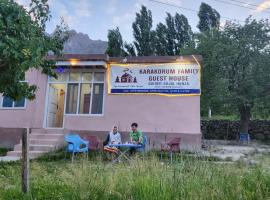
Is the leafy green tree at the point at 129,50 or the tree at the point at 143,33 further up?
the tree at the point at 143,33

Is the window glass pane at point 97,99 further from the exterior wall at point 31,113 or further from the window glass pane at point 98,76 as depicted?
the exterior wall at point 31,113

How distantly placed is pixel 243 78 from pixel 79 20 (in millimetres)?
9814

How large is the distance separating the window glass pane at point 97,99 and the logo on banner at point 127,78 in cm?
83

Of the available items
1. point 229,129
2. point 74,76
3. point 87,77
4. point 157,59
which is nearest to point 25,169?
point 157,59

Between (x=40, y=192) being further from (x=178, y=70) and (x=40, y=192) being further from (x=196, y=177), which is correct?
(x=178, y=70)

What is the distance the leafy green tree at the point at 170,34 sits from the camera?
109ft

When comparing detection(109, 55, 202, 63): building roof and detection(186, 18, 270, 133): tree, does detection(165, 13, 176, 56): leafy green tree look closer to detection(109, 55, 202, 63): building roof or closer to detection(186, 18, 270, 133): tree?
detection(186, 18, 270, 133): tree

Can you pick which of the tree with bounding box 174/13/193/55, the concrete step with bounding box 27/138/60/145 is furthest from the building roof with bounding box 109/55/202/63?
the tree with bounding box 174/13/193/55

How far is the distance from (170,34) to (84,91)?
2189 centimetres

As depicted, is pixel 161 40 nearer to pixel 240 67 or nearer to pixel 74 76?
pixel 240 67

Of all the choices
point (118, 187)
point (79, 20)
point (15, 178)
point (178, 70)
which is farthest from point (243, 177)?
point (79, 20)

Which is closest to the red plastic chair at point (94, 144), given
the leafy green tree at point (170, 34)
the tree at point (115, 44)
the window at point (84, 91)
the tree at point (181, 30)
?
the window at point (84, 91)

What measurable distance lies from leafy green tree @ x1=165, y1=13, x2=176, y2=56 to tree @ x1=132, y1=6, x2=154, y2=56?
173cm

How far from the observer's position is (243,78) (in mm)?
19094
